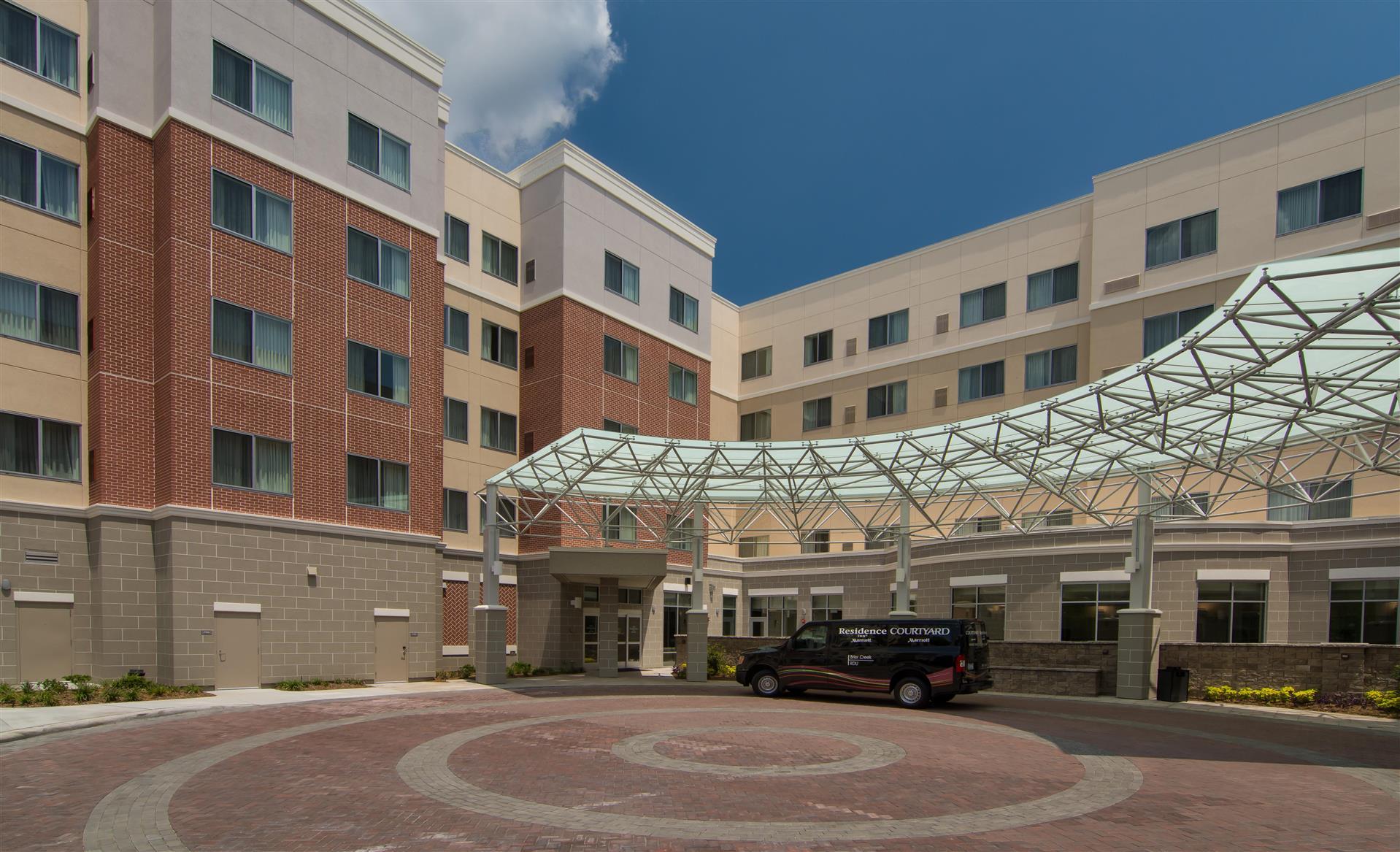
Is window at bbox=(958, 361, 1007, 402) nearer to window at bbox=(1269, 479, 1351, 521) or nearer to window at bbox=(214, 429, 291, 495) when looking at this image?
window at bbox=(1269, 479, 1351, 521)

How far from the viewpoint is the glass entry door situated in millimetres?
36312

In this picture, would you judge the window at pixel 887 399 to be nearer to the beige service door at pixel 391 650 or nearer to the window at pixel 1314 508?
the window at pixel 1314 508


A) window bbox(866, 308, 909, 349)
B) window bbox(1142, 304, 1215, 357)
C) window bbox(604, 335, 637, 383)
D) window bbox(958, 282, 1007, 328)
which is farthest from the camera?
window bbox(866, 308, 909, 349)

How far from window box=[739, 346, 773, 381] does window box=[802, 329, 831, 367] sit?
7.66 feet

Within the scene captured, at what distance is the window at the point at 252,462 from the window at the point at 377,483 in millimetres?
2061

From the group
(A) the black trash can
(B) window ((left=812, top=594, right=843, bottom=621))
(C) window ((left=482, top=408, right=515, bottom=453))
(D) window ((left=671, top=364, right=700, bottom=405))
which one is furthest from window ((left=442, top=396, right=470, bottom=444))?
(A) the black trash can

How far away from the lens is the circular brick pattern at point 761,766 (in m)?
12.7

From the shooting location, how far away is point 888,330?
1693 inches

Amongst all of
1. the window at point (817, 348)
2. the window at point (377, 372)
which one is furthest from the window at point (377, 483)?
the window at point (817, 348)

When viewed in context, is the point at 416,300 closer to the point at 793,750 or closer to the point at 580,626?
the point at 580,626

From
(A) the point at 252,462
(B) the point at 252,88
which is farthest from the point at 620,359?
(B) the point at 252,88

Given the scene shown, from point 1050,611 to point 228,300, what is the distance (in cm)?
2723

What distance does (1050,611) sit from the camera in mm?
30047

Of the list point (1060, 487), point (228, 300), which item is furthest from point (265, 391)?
point (1060, 487)
